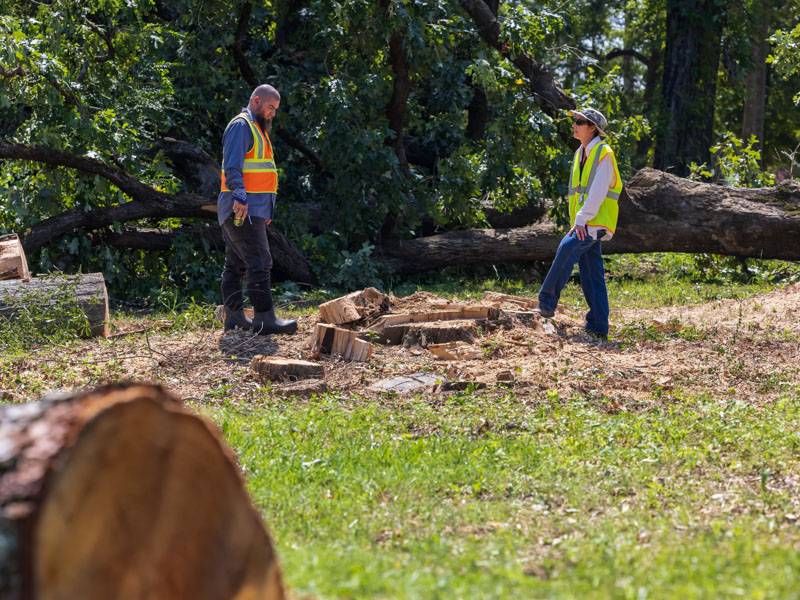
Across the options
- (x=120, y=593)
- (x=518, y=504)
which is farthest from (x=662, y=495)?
(x=120, y=593)

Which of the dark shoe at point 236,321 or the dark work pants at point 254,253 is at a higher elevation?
the dark work pants at point 254,253

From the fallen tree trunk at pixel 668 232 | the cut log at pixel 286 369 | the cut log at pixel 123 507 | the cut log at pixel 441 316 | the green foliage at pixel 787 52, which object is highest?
the green foliage at pixel 787 52

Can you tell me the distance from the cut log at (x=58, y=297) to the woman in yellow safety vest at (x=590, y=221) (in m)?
4.51

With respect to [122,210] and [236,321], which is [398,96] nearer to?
[122,210]

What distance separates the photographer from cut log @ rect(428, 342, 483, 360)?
762 centimetres

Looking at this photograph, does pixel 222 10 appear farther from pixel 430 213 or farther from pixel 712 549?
pixel 712 549

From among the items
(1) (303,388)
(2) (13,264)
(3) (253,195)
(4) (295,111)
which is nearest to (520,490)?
(1) (303,388)

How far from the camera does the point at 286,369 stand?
701 centimetres

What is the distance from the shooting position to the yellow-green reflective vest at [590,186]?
845 cm

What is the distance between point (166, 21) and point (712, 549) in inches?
506

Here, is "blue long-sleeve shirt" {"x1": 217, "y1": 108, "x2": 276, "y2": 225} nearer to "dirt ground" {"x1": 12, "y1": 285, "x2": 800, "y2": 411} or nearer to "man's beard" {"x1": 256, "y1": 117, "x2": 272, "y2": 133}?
"man's beard" {"x1": 256, "y1": 117, "x2": 272, "y2": 133}

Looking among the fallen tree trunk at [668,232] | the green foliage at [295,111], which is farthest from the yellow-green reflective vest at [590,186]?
the fallen tree trunk at [668,232]

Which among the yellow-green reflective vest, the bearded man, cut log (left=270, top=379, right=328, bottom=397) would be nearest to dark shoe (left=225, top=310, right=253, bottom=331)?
the bearded man

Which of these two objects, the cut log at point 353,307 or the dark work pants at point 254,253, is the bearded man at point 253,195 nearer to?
the dark work pants at point 254,253
